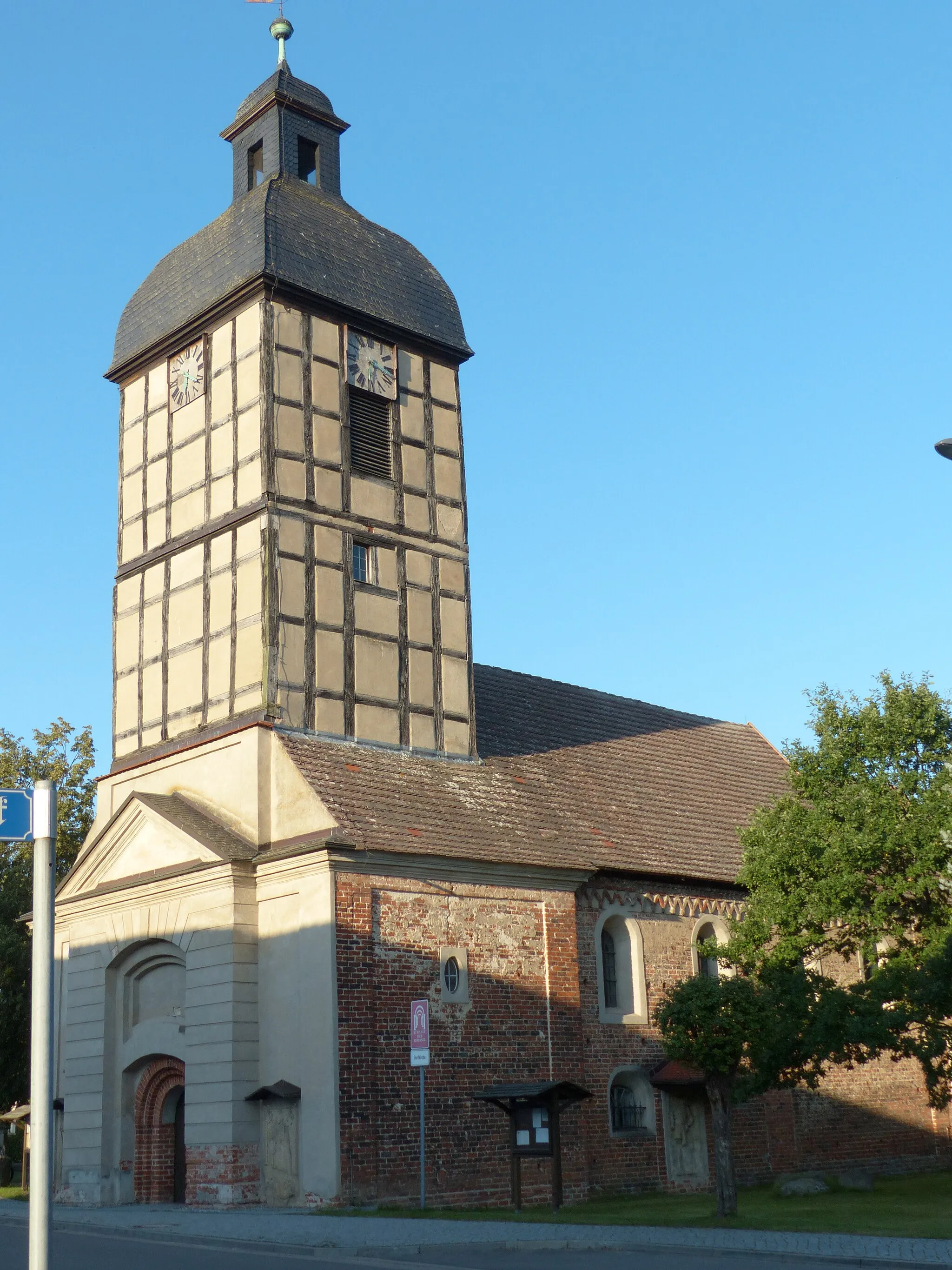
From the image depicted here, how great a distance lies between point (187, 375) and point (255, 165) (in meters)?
5.25

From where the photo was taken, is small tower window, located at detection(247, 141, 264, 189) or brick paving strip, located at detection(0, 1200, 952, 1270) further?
small tower window, located at detection(247, 141, 264, 189)

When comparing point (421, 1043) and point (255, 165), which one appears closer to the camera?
point (421, 1043)

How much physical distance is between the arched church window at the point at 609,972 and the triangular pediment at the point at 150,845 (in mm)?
7205

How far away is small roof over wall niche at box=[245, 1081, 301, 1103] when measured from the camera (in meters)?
21.0

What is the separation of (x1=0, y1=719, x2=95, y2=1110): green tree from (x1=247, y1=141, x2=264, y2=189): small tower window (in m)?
15.8

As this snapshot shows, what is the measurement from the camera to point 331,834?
21.7 metres

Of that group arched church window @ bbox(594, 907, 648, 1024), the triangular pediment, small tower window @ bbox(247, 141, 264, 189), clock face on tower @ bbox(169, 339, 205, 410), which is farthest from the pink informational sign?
small tower window @ bbox(247, 141, 264, 189)

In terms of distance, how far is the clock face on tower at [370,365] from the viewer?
2695cm

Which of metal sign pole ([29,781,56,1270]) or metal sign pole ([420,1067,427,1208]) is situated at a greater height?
metal sign pole ([29,781,56,1270])

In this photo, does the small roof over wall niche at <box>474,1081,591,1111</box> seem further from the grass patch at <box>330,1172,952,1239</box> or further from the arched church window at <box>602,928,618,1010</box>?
the arched church window at <box>602,928,618,1010</box>

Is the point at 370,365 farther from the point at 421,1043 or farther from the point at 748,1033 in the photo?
the point at 748,1033

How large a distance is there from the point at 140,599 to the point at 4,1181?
17.7 metres

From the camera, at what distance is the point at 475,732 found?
1089 inches

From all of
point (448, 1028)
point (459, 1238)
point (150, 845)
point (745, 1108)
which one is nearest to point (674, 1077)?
point (745, 1108)
